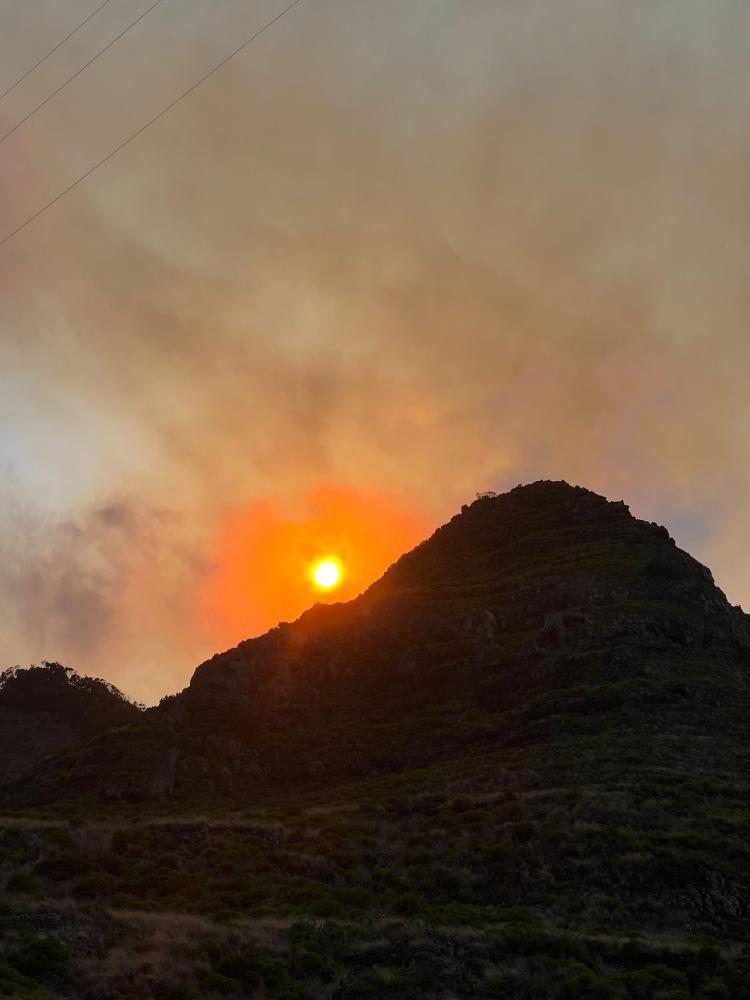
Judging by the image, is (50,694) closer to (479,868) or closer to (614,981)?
(479,868)

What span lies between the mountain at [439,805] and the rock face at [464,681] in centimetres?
28

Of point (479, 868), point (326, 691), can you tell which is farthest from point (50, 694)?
point (479, 868)

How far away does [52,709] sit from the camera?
11756 centimetres

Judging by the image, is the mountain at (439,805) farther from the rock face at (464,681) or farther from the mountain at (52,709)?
the mountain at (52,709)

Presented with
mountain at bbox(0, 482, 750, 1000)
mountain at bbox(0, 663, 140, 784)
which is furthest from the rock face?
mountain at bbox(0, 663, 140, 784)

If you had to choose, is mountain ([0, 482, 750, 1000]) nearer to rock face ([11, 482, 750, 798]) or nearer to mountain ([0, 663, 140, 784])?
rock face ([11, 482, 750, 798])

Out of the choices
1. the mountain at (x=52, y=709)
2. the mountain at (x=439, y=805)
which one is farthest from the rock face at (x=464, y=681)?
the mountain at (x=52, y=709)

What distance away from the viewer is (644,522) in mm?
97375

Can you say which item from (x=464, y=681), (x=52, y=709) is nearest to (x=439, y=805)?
(x=464, y=681)

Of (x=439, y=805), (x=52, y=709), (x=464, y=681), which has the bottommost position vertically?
(x=439, y=805)

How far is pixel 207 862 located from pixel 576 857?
1884cm

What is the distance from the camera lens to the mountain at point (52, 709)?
107 m

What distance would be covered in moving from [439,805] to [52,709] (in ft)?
299

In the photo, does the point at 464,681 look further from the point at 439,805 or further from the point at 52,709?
the point at 52,709
